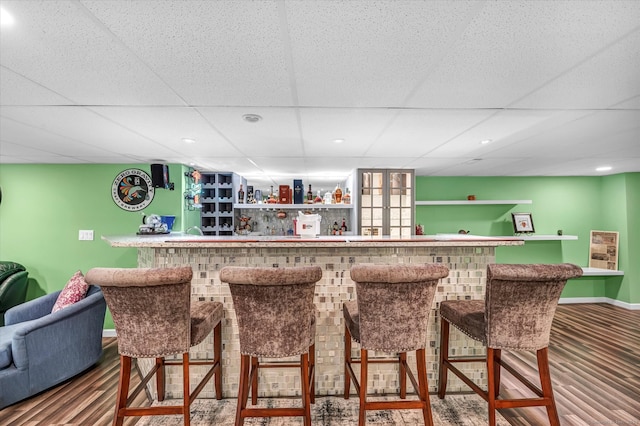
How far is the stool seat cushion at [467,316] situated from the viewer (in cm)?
186

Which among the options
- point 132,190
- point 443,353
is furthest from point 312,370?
point 132,190

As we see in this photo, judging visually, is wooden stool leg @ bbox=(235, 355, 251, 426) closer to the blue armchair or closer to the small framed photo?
the blue armchair

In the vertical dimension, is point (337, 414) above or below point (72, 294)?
below

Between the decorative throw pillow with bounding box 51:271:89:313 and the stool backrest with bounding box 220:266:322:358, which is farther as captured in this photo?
the decorative throw pillow with bounding box 51:271:89:313

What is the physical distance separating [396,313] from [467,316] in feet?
1.88

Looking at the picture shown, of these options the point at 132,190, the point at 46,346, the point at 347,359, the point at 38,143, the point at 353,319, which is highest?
the point at 38,143

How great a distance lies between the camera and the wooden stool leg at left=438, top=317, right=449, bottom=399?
7.45 ft

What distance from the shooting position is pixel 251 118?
7.50 ft

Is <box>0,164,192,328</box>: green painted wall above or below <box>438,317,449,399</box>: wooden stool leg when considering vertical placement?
above

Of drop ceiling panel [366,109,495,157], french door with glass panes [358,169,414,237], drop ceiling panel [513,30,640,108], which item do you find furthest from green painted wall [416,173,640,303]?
drop ceiling panel [513,30,640,108]

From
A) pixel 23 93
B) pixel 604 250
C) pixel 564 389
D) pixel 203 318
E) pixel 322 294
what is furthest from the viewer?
pixel 604 250

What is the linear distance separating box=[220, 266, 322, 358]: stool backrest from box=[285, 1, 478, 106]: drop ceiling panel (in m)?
1.04

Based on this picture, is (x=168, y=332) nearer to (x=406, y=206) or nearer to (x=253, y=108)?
(x=253, y=108)

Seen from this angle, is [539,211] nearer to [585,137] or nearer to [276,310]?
[585,137]
